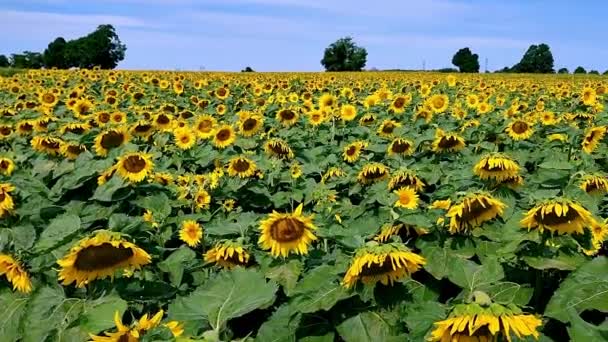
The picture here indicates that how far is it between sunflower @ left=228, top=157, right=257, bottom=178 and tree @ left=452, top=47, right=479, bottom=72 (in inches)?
3153

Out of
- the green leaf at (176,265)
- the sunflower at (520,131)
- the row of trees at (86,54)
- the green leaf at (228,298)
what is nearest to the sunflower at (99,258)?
the green leaf at (228,298)

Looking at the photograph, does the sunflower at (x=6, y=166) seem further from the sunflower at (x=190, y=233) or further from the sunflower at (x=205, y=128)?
the sunflower at (x=205, y=128)

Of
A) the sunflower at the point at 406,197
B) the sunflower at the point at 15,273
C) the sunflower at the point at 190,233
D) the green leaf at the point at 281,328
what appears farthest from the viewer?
the sunflower at the point at 190,233

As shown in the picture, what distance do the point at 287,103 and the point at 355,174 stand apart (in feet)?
23.8

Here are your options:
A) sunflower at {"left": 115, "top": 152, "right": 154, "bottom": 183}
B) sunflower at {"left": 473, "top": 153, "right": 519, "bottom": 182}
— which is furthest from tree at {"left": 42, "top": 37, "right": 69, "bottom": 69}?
sunflower at {"left": 473, "top": 153, "right": 519, "bottom": 182}

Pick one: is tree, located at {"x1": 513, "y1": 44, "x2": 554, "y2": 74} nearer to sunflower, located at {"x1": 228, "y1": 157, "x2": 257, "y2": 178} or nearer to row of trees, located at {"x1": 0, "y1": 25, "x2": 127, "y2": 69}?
row of trees, located at {"x1": 0, "y1": 25, "x2": 127, "y2": 69}

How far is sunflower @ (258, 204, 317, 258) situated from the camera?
2.94m

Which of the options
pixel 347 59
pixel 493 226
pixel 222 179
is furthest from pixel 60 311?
pixel 347 59

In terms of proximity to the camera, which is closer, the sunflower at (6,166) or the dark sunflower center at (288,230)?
the dark sunflower center at (288,230)

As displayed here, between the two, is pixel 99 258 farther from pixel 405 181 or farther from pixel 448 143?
pixel 448 143

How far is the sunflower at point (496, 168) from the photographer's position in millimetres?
3725

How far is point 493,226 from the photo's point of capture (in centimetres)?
281

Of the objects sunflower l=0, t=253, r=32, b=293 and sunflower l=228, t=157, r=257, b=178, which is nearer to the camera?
sunflower l=0, t=253, r=32, b=293

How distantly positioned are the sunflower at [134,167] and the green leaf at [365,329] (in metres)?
2.72
